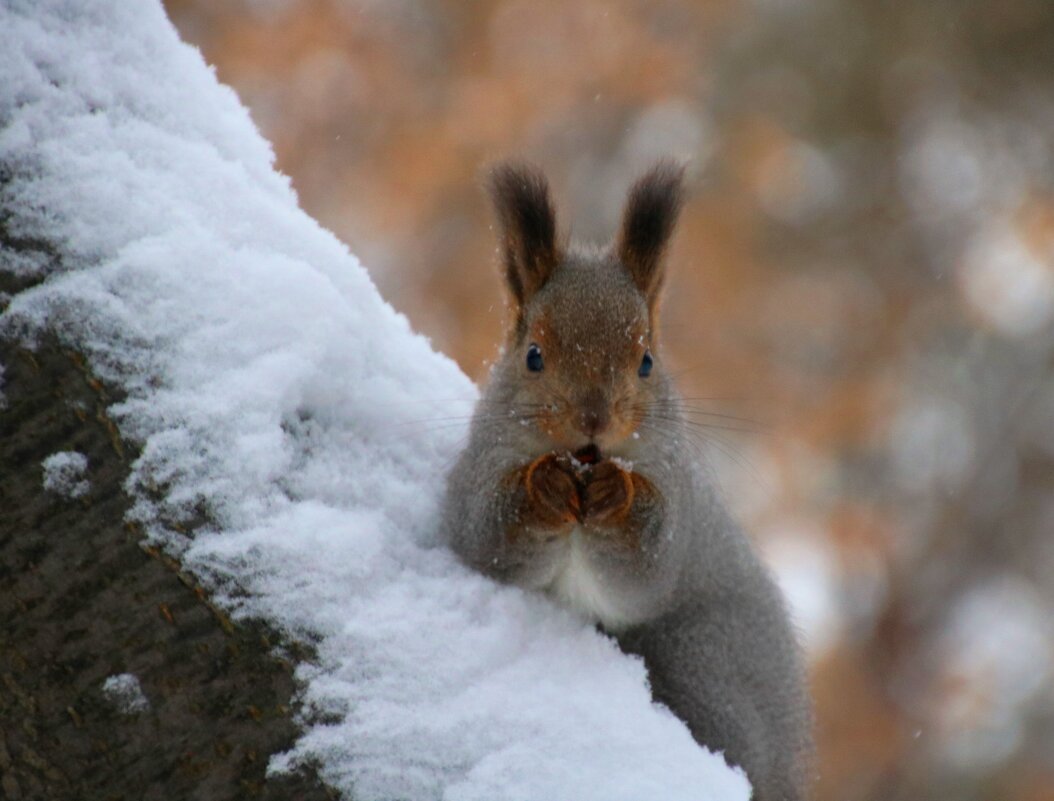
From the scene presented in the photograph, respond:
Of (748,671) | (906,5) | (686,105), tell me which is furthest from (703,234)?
(748,671)

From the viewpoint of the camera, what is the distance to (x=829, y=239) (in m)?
6.99

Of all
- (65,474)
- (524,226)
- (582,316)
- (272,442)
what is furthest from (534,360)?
(65,474)

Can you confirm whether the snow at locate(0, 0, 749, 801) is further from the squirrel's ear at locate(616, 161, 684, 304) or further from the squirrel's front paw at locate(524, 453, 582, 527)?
the squirrel's ear at locate(616, 161, 684, 304)

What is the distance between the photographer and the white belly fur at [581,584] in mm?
1960

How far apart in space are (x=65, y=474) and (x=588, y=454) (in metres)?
1.03

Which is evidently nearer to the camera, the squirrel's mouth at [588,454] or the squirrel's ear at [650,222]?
the squirrel's mouth at [588,454]

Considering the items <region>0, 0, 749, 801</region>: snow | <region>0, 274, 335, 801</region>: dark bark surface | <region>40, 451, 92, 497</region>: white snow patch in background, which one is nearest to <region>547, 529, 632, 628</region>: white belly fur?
<region>0, 0, 749, 801</region>: snow

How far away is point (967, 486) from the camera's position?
257 inches

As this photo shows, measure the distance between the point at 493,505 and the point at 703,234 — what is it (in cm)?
529

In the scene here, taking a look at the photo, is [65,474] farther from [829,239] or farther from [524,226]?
[829,239]

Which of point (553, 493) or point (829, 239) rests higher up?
point (829, 239)

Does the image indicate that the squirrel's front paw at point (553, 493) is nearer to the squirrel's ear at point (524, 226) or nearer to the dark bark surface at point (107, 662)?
the squirrel's ear at point (524, 226)

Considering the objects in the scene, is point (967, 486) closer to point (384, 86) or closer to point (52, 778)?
point (384, 86)

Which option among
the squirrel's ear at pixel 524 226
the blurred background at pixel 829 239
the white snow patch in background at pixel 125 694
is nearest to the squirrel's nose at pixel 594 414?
the squirrel's ear at pixel 524 226
